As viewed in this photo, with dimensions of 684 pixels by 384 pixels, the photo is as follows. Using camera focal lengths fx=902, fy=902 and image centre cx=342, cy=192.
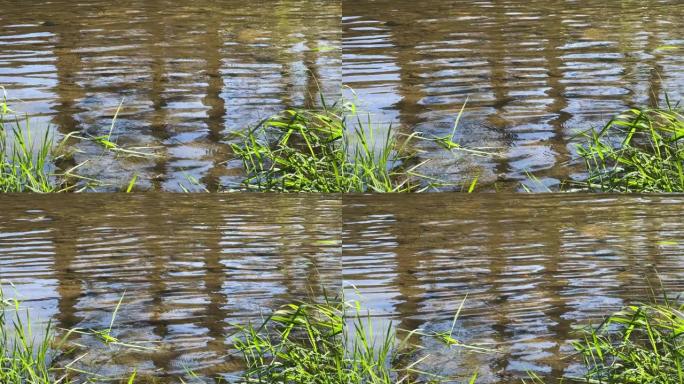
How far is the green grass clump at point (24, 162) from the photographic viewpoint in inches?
53.6

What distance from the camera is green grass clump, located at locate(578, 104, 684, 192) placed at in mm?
1360

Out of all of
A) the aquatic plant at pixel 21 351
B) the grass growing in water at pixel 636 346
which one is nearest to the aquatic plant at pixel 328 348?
the grass growing in water at pixel 636 346

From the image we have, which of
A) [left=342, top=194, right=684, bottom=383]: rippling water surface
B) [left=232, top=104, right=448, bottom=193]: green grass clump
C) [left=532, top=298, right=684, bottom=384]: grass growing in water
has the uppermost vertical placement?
[left=232, top=104, right=448, bottom=193]: green grass clump

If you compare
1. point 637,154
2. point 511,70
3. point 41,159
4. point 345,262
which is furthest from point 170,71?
point 637,154

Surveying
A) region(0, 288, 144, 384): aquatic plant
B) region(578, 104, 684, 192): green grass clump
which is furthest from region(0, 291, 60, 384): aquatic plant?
region(578, 104, 684, 192): green grass clump

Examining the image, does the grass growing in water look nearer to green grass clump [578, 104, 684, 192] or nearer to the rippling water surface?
the rippling water surface

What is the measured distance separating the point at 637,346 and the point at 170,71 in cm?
83

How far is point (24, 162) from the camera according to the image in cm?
136

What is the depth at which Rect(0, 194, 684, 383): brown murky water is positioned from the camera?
1.34 metres

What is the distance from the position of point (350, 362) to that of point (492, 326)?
0.22 m

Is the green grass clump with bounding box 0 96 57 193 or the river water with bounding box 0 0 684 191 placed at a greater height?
the river water with bounding box 0 0 684 191

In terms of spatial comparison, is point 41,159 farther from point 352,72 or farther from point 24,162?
point 352,72

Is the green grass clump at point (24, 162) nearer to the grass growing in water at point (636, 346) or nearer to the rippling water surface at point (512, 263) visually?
the rippling water surface at point (512, 263)

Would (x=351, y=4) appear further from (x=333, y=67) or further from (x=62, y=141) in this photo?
(x=62, y=141)
